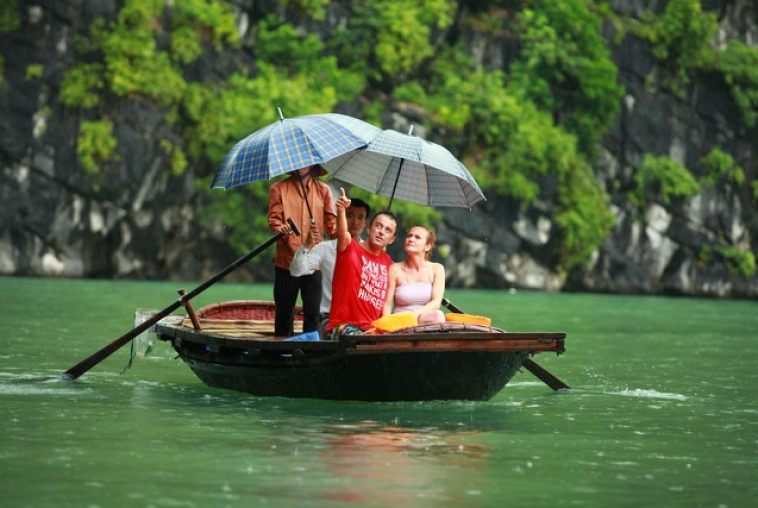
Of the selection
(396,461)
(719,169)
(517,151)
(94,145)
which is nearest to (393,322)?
(396,461)

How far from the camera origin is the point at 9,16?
40.2 meters

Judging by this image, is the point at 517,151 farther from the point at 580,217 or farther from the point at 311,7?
the point at 311,7

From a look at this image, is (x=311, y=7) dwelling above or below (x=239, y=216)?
above

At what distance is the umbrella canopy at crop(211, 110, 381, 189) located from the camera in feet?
35.0

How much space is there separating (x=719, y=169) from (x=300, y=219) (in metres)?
37.5

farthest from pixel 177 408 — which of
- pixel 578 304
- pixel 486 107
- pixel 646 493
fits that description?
pixel 486 107

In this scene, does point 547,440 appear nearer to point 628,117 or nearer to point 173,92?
point 173,92

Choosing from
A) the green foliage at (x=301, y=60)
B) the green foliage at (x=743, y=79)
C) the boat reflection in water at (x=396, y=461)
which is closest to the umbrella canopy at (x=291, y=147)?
the boat reflection in water at (x=396, y=461)

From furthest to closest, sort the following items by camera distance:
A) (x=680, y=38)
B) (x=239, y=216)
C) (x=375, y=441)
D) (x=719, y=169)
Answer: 1. (x=680, y=38)
2. (x=719, y=169)
3. (x=239, y=216)
4. (x=375, y=441)

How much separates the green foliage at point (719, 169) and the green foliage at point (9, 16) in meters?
22.1

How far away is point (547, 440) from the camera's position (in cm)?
919

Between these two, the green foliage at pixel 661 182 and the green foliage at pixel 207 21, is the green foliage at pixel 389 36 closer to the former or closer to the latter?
the green foliage at pixel 207 21

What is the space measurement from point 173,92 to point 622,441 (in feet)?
109

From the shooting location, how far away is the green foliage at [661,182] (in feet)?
149
